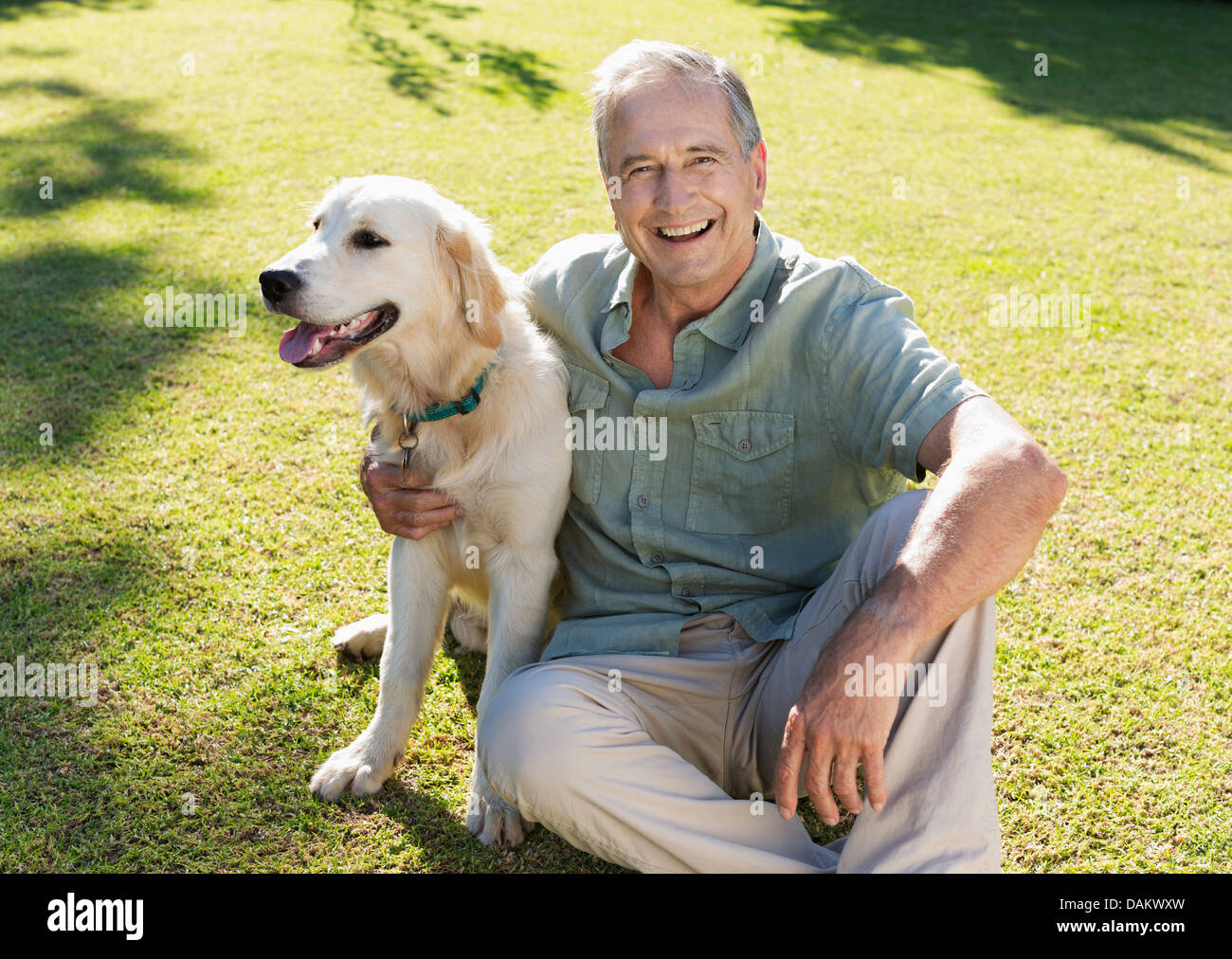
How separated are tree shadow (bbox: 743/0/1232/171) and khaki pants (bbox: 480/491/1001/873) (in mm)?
6984

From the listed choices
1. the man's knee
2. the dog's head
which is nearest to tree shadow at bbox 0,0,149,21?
the dog's head

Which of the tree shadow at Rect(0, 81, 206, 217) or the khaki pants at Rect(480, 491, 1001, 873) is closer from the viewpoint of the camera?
the khaki pants at Rect(480, 491, 1001, 873)

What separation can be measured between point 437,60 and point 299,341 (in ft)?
25.3

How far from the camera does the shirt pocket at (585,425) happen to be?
2.54 meters

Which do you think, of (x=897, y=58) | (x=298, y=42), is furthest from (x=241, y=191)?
(x=897, y=58)

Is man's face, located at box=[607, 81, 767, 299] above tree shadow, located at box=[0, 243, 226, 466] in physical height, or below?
above

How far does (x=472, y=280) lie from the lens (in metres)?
2.52

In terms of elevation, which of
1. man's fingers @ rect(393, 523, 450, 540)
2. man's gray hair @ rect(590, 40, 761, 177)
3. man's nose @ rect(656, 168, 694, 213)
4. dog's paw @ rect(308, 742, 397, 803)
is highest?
man's gray hair @ rect(590, 40, 761, 177)

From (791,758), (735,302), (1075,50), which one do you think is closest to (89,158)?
(735,302)

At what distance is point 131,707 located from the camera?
8.86 feet

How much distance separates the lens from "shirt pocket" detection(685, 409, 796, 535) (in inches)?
94.1

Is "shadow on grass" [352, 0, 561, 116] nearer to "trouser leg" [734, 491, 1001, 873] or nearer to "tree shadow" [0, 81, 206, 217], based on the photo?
"tree shadow" [0, 81, 206, 217]

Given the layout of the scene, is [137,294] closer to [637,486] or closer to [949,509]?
[637,486]

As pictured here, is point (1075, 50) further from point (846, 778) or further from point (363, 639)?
point (846, 778)
